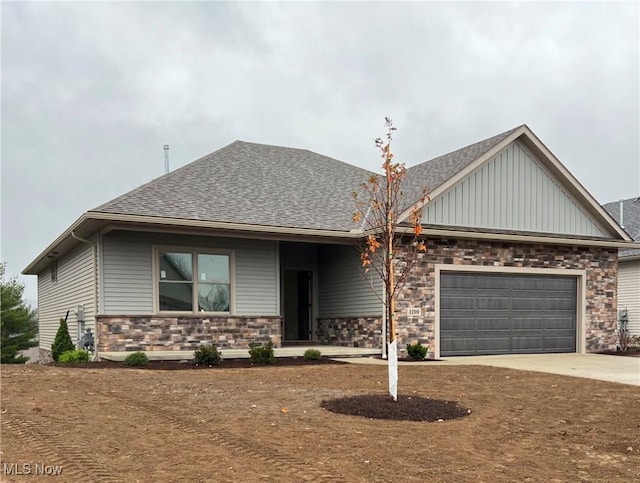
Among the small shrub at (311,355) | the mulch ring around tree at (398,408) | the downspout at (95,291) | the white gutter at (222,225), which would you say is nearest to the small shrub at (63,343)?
the downspout at (95,291)

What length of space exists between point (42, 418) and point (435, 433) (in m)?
4.28

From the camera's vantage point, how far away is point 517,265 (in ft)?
54.0

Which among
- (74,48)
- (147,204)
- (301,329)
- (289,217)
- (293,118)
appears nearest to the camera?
(147,204)

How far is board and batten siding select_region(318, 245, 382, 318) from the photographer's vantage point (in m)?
15.5

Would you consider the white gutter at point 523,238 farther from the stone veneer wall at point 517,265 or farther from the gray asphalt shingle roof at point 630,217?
the gray asphalt shingle roof at point 630,217

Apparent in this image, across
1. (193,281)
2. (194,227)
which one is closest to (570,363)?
(193,281)

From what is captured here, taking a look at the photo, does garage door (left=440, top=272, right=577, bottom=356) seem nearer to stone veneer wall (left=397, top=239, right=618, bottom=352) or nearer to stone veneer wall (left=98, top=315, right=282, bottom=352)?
stone veneer wall (left=397, top=239, right=618, bottom=352)

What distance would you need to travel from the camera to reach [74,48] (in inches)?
645

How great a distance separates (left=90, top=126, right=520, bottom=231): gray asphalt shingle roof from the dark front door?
9.15ft

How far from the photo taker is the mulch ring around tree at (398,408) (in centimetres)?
686

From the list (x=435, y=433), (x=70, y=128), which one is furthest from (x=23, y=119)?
(x=435, y=433)

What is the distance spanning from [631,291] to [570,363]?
10.2 meters

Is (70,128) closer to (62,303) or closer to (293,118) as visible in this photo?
(293,118)

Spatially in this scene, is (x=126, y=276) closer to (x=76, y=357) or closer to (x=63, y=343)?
(x=76, y=357)
